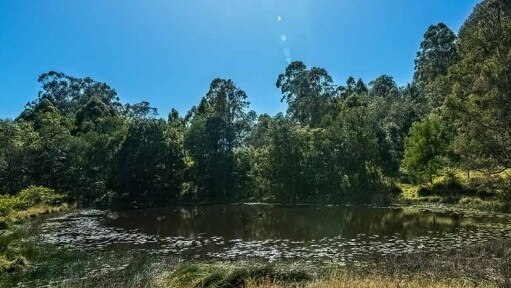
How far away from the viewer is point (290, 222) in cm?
4716

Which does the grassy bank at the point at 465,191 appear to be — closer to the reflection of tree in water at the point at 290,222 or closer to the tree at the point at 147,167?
the reflection of tree in water at the point at 290,222

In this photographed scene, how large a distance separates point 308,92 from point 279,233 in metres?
82.0

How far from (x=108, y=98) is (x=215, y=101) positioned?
85.8 m

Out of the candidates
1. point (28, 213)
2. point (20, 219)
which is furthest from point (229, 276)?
point (28, 213)

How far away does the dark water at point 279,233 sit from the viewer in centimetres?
3066

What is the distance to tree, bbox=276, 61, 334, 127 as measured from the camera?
115625 mm

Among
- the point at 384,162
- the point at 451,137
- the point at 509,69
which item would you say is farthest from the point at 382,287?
the point at 384,162

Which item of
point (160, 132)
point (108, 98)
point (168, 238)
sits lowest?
point (168, 238)

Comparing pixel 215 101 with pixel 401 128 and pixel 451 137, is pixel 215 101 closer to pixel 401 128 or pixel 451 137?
pixel 401 128

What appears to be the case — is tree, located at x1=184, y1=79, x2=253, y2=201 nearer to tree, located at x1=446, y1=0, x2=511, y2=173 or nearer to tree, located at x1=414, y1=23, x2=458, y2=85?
tree, located at x1=446, y1=0, x2=511, y2=173

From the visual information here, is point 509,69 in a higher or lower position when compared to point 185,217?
higher

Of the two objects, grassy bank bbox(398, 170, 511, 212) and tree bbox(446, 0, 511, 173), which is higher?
tree bbox(446, 0, 511, 173)

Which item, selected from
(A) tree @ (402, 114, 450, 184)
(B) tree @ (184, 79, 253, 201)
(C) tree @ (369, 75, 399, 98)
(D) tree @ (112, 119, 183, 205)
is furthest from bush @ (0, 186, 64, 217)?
(C) tree @ (369, 75, 399, 98)

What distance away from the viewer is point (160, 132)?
80250 millimetres
